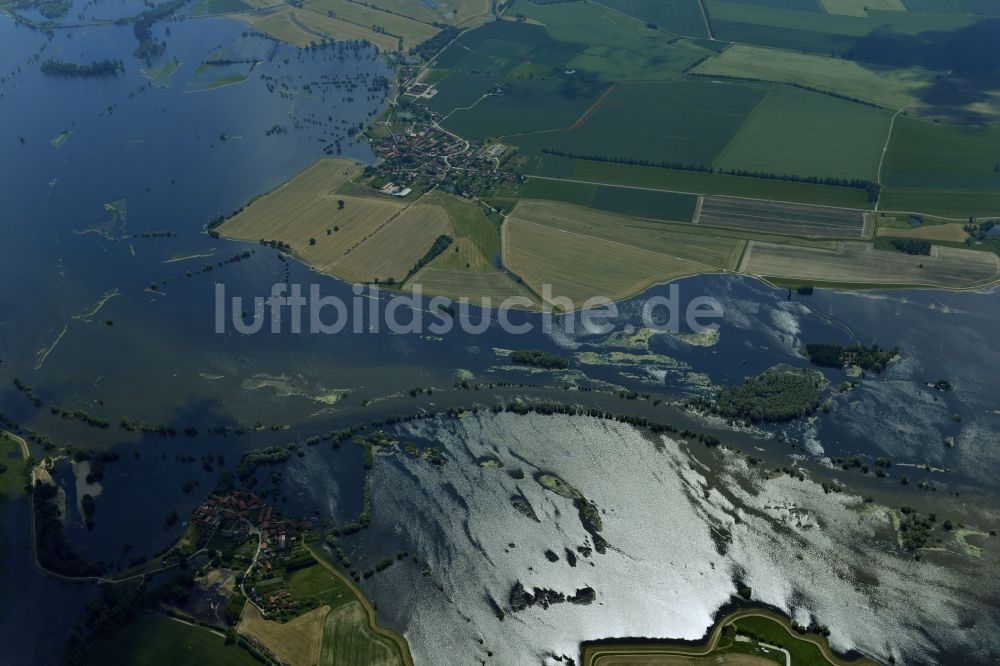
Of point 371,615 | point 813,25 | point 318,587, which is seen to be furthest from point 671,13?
point 371,615

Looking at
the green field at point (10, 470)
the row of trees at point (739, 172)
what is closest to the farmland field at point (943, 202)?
the row of trees at point (739, 172)

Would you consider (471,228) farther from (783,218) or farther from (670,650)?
(670,650)

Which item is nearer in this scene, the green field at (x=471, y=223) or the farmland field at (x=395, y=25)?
the green field at (x=471, y=223)

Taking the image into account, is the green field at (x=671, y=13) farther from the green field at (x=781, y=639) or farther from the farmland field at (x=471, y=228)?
the green field at (x=781, y=639)

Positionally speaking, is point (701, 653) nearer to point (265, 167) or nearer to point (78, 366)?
point (78, 366)

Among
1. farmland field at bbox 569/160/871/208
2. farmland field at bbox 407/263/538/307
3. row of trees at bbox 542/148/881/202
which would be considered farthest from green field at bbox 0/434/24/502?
row of trees at bbox 542/148/881/202
